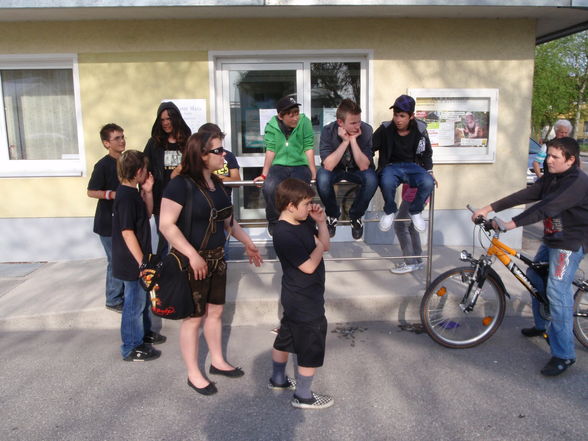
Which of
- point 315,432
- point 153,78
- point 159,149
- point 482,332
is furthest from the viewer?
point 153,78

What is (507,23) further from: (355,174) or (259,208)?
Answer: (259,208)

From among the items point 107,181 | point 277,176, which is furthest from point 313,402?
point 107,181

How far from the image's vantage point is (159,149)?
14.4 ft

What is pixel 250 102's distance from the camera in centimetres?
667

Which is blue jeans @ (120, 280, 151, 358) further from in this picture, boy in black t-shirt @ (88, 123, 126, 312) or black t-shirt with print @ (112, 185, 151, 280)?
boy in black t-shirt @ (88, 123, 126, 312)

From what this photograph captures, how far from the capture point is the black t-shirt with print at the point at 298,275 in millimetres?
2791

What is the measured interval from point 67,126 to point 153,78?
1489mm

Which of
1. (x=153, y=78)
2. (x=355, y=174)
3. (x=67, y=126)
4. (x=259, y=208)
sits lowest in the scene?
(x=259, y=208)

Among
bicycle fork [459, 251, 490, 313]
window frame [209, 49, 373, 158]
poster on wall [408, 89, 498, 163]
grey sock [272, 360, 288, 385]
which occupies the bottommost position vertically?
grey sock [272, 360, 288, 385]

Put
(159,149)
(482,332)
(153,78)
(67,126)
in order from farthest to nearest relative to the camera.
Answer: (67,126)
(153,78)
(159,149)
(482,332)

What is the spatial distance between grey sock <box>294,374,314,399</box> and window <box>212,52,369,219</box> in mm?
4110

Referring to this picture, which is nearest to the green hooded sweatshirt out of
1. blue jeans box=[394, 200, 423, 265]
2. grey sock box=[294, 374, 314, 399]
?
blue jeans box=[394, 200, 423, 265]

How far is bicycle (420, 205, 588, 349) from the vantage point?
3785 mm

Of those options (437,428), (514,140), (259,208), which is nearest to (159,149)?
(259,208)
